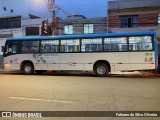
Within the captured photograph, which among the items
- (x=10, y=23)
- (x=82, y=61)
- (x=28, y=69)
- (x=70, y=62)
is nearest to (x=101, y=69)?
(x=82, y=61)

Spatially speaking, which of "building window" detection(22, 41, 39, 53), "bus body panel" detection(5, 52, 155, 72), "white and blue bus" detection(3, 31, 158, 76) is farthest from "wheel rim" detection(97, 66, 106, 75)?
"building window" detection(22, 41, 39, 53)

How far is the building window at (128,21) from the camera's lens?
32.3 m

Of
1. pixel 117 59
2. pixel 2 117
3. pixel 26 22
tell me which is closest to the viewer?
pixel 2 117

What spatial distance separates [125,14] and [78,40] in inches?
562

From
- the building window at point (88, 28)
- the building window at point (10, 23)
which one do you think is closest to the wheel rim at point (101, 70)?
the building window at point (88, 28)

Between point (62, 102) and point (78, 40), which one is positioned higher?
point (78, 40)

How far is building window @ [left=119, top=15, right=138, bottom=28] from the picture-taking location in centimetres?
3231

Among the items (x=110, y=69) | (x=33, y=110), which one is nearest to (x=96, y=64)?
(x=110, y=69)

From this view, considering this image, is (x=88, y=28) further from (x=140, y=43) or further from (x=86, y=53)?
(x=140, y=43)

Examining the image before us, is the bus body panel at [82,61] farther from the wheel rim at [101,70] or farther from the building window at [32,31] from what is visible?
the building window at [32,31]

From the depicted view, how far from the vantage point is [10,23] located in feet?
127

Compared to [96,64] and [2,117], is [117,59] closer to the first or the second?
[96,64]

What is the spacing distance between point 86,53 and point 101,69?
173cm

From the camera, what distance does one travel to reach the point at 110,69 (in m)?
19.5
